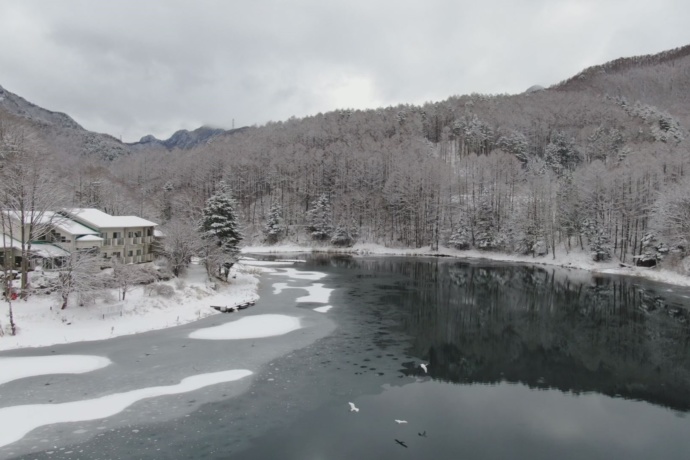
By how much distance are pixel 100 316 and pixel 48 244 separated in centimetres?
1332

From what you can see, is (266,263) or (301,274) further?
(266,263)

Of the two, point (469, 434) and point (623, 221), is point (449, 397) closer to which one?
point (469, 434)

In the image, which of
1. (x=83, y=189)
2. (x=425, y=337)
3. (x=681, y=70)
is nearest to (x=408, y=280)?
(x=425, y=337)

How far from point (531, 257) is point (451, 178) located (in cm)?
2522

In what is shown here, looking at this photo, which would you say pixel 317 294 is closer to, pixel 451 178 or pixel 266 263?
pixel 266 263

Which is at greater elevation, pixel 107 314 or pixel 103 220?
pixel 103 220

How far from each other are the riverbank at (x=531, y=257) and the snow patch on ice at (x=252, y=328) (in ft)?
134

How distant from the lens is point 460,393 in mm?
16781

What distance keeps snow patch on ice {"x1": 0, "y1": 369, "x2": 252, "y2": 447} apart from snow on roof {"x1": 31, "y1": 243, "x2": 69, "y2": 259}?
19212 millimetres

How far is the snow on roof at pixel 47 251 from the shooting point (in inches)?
1233

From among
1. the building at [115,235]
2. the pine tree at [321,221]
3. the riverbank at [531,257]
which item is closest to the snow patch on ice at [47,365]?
the building at [115,235]

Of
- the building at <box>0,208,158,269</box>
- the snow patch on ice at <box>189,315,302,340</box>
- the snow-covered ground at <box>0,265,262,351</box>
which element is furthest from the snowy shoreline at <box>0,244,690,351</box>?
the building at <box>0,208,158,269</box>

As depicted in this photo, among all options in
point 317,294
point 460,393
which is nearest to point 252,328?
point 317,294

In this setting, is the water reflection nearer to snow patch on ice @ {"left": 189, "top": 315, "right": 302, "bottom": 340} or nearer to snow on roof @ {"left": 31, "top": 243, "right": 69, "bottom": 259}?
snow patch on ice @ {"left": 189, "top": 315, "right": 302, "bottom": 340}
